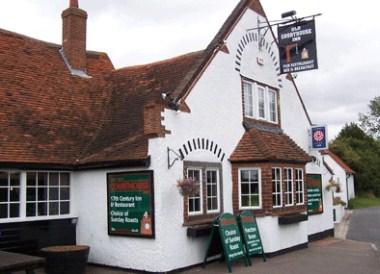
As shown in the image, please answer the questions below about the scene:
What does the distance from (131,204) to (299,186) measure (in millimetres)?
6210

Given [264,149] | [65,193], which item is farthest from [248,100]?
[65,193]

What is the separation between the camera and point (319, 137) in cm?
1772

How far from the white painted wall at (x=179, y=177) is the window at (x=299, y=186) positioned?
76 cm

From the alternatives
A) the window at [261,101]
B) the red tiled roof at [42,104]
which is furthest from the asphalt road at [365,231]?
the red tiled roof at [42,104]

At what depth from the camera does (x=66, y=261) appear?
10.7 metres

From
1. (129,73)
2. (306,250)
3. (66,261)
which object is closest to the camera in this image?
(66,261)

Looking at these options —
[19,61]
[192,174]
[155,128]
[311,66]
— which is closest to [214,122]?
[192,174]

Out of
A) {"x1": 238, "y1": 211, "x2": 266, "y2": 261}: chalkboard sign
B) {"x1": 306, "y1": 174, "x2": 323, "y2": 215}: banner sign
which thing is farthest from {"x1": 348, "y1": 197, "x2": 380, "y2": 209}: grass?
{"x1": 238, "y1": 211, "x2": 266, "y2": 261}: chalkboard sign

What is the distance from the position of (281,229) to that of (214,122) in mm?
3653

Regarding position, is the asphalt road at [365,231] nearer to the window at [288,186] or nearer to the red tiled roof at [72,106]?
the window at [288,186]

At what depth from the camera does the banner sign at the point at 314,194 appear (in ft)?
56.9

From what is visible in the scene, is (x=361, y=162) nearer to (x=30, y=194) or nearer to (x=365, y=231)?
(x=365, y=231)

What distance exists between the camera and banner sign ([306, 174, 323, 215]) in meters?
17.3

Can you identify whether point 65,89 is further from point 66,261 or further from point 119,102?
point 66,261
